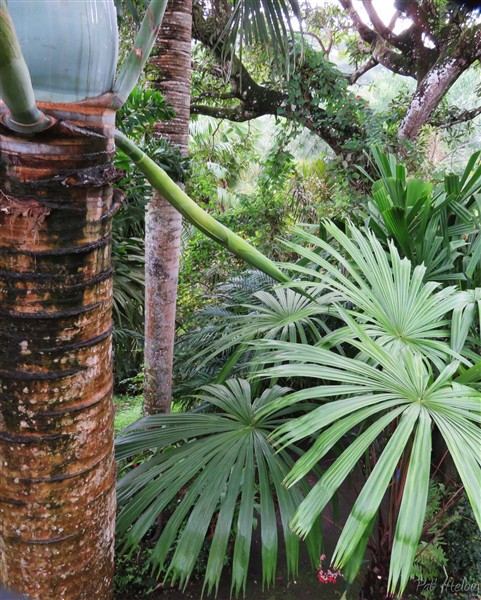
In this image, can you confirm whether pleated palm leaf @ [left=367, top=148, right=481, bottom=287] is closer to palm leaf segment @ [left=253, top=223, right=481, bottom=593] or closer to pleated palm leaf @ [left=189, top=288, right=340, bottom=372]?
pleated palm leaf @ [left=189, top=288, right=340, bottom=372]

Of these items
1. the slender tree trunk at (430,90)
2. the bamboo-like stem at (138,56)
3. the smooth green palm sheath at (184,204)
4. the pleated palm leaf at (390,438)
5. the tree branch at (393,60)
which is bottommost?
the pleated palm leaf at (390,438)

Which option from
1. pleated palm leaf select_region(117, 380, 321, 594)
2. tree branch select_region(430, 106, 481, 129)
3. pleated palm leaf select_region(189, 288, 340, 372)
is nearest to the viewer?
pleated palm leaf select_region(117, 380, 321, 594)

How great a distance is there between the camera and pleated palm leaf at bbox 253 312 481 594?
86 cm

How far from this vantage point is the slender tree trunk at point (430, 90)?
4.11 meters

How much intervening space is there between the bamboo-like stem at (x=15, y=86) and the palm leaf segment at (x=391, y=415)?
2.43ft

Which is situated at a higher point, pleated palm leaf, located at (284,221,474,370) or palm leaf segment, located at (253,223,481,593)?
pleated palm leaf, located at (284,221,474,370)

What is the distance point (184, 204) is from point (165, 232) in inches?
46.0

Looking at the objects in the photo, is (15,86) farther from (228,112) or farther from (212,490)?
(228,112)

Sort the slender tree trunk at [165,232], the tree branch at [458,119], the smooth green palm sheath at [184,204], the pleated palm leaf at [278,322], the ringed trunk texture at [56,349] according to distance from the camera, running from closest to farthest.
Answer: the ringed trunk texture at [56,349] < the smooth green palm sheath at [184,204] < the pleated palm leaf at [278,322] < the slender tree trunk at [165,232] < the tree branch at [458,119]

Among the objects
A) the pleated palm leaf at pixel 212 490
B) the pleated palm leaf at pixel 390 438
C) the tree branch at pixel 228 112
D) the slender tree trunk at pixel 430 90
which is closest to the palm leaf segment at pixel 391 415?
the pleated palm leaf at pixel 390 438

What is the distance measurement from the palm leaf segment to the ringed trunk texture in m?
0.43

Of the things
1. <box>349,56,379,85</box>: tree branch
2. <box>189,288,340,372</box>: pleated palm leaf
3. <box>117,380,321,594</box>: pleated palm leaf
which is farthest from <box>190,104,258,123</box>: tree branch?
<box>117,380,321,594</box>: pleated palm leaf

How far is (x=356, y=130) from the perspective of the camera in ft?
14.8

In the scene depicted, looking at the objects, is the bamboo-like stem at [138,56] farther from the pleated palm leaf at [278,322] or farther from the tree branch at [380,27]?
the tree branch at [380,27]
